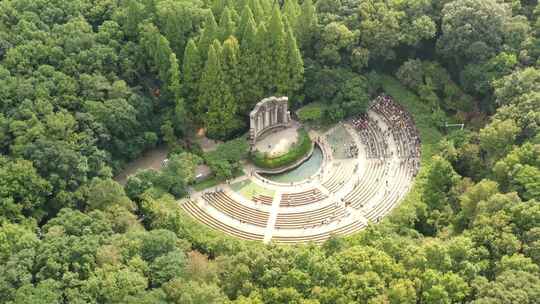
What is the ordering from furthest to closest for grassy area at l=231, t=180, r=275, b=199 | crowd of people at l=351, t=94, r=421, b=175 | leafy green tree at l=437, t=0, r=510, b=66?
leafy green tree at l=437, t=0, r=510, b=66 < crowd of people at l=351, t=94, r=421, b=175 < grassy area at l=231, t=180, r=275, b=199

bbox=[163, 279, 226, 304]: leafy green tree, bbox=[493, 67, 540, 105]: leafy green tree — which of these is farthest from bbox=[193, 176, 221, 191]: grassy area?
bbox=[493, 67, 540, 105]: leafy green tree

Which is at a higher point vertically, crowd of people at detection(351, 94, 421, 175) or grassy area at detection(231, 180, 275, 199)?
crowd of people at detection(351, 94, 421, 175)

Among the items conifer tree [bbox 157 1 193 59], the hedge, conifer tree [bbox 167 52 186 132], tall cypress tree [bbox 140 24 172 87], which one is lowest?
the hedge

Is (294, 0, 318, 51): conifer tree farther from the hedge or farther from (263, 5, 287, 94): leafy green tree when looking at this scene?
the hedge

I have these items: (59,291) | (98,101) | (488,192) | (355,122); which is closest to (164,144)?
(98,101)

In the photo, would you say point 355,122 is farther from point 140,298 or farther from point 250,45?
point 140,298

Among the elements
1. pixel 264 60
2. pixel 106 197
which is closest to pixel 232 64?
pixel 264 60

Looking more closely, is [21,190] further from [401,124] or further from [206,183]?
[401,124]
